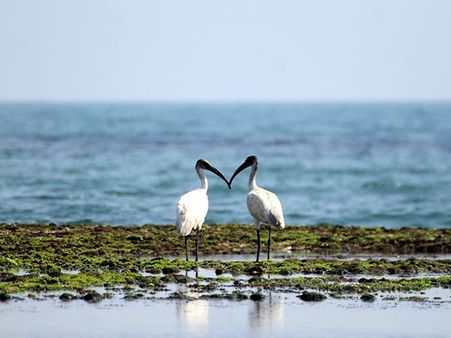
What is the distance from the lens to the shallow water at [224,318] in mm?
13438

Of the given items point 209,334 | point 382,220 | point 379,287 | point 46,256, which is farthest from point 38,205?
point 209,334

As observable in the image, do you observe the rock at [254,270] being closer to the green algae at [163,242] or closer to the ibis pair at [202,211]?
the ibis pair at [202,211]

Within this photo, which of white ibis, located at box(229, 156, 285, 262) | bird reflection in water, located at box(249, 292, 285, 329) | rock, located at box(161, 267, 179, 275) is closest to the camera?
bird reflection in water, located at box(249, 292, 285, 329)

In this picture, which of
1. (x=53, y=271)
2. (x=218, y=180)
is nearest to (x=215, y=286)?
(x=53, y=271)

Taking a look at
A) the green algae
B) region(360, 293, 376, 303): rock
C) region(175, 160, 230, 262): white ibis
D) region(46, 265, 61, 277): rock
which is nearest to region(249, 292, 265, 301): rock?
region(360, 293, 376, 303): rock

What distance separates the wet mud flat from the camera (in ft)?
45.3

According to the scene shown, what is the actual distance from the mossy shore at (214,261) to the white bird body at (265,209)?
2.26ft

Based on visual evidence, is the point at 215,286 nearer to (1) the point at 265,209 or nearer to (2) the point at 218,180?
(1) the point at 265,209

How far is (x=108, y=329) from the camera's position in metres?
13.5

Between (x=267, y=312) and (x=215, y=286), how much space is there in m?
1.74

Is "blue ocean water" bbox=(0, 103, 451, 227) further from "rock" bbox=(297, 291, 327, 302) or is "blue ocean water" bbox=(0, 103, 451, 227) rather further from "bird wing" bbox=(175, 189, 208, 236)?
"rock" bbox=(297, 291, 327, 302)

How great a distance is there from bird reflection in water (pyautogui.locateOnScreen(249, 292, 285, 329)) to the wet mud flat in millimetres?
15

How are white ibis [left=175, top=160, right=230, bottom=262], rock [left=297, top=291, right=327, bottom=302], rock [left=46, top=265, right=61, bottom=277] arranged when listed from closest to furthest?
A: 1. rock [left=297, top=291, right=327, bottom=302]
2. rock [left=46, top=265, right=61, bottom=277]
3. white ibis [left=175, top=160, right=230, bottom=262]

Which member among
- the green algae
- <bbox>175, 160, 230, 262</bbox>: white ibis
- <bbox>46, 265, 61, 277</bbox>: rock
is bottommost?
<bbox>46, 265, 61, 277</bbox>: rock
